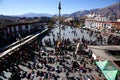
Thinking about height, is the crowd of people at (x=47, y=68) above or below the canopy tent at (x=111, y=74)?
below

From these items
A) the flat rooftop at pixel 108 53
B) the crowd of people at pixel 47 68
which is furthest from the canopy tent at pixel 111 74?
the flat rooftop at pixel 108 53

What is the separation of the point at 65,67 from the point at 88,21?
86.3 m

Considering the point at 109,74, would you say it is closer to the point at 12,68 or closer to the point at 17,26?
the point at 12,68

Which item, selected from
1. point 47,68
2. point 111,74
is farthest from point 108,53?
point 47,68

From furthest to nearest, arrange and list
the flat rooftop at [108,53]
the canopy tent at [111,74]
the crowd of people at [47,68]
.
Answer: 1. the flat rooftop at [108,53]
2. the crowd of people at [47,68]
3. the canopy tent at [111,74]

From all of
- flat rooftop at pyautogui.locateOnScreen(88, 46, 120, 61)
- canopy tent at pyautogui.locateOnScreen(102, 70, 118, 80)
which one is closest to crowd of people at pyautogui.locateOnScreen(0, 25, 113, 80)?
flat rooftop at pyautogui.locateOnScreen(88, 46, 120, 61)

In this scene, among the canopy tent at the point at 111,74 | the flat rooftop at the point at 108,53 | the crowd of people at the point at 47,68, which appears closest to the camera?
the canopy tent at the point at 111,74

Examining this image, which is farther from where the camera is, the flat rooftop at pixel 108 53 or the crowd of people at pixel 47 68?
the flat rooftop at pixel 108 53

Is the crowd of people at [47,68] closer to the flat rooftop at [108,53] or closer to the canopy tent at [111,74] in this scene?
the flat rooftop at [108,53]

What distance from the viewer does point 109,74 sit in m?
19.8

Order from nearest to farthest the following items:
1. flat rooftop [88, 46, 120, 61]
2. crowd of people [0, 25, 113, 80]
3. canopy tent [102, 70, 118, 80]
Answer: canopy tent [102, 70, 118, 80] → crowd of people [0, 25, 113, 80] → flat rooftop [88, 46, 120, 61]

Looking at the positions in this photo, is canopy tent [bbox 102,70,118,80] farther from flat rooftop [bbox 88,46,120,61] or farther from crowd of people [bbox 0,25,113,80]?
flat rooftop [bbox 88,46,120,61]

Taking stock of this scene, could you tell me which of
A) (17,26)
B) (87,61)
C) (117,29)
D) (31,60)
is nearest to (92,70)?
(87,61)

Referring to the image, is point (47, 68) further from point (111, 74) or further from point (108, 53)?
point (111, 74)
